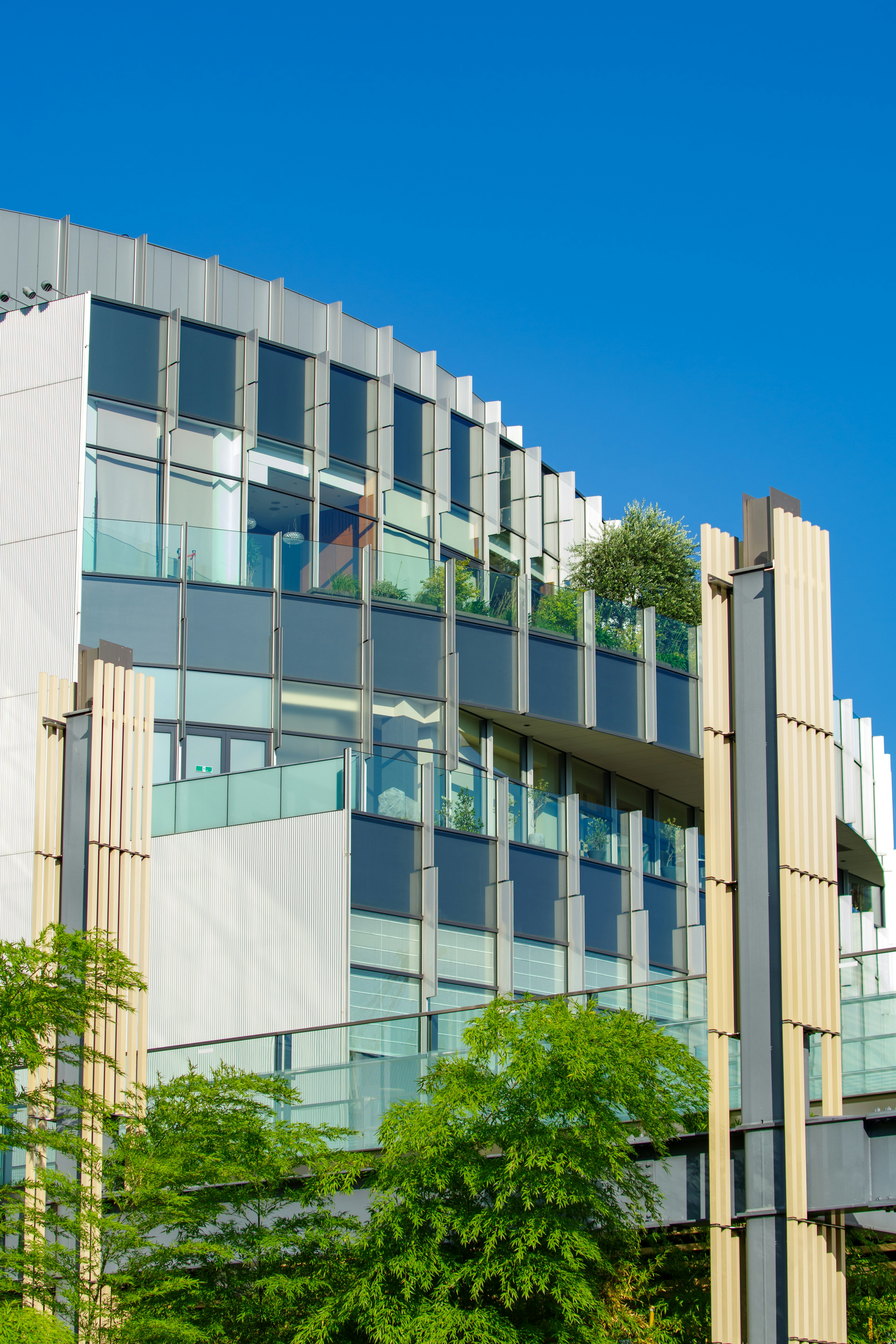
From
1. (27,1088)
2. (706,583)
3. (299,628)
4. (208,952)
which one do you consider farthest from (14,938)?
(706,583)

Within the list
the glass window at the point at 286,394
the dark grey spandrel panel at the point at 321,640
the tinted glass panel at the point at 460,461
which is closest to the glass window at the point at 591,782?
the dark grey spandrel panel at the point at 321,640

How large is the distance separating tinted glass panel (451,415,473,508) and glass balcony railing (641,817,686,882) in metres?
8.61

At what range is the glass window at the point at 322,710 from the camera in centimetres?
3219

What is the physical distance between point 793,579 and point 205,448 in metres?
19.4

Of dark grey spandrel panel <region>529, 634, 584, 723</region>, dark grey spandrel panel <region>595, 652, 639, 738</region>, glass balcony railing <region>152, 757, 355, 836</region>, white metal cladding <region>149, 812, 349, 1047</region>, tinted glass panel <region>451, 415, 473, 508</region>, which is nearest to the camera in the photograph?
white metal cladding <region>149, 812, 349, 1047</region>

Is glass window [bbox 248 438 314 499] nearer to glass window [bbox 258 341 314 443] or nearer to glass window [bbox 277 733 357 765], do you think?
glass window [bbox 258 341 314 443]

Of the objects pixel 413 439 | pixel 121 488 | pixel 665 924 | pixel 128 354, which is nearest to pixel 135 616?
pixel 121 488

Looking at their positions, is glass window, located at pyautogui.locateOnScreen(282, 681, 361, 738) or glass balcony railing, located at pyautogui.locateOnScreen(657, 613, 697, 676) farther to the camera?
glass balcony railing, located at pyautogui.locateOnScreen(657, 613, 697, 676)

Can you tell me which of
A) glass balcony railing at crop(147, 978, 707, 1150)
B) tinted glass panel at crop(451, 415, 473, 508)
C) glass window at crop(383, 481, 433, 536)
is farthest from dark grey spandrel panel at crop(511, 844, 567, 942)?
tinted glass panel at crop(451, 415, 473, 508)

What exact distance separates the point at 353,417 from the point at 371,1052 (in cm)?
1795

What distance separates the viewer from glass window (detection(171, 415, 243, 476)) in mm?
34656

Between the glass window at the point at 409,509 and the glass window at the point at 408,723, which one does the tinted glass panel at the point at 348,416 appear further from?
the glass window at the point at 408,723

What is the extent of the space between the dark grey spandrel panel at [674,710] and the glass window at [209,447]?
975 centimetres

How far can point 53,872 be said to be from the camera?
2191 cm
